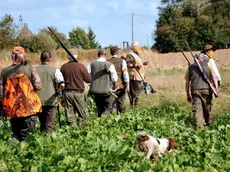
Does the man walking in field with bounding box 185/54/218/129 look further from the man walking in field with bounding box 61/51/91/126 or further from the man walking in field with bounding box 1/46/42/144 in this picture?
the man walking in field with bounding box 1/46/42/144

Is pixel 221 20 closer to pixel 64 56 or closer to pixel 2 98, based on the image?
pixel 64 56

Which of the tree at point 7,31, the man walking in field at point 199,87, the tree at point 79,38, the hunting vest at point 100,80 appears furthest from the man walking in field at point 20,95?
the tree at point 79,38

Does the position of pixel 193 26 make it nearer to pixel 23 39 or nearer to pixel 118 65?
pixel 23 39

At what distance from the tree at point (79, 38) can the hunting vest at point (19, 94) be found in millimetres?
66265

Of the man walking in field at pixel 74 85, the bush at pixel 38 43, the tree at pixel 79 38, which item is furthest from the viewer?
the tree at pixel 79 38

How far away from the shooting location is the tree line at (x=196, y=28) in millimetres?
56344

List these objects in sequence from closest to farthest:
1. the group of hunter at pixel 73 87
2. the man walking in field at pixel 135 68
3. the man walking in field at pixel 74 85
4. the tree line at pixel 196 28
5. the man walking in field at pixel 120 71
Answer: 1. the group of hunter at pixel 73 87
2. the man walking in field at pixel 74 85
3. the man walking in field at pixel 120 71
4. the man walking in field at pixel 135 68
5. the tree line at pixel 196 28

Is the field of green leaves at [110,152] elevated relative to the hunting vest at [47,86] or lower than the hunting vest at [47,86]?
lower

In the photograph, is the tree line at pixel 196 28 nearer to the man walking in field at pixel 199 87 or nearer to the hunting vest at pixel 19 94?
the man walking in field at pixel 199 87

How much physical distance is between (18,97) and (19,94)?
2.1 inches

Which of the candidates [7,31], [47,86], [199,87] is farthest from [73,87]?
[7,31]

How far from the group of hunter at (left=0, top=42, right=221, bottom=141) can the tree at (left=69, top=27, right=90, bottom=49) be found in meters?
61.9

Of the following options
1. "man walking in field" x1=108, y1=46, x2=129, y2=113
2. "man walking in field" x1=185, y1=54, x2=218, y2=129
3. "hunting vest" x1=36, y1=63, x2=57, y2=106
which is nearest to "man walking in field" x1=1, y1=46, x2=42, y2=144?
"hunting vest" x1=36, y1=63, x2=57, y2=106

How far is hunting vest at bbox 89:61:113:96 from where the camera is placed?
10.8 metres
